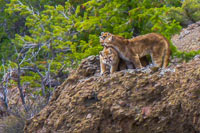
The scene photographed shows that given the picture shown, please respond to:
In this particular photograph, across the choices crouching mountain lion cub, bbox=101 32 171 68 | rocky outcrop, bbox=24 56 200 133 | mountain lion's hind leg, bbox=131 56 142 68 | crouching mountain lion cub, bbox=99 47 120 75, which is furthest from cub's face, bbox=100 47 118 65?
rocky outcrop, bbox=24 56 200 133

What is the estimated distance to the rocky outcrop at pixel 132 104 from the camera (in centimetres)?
474

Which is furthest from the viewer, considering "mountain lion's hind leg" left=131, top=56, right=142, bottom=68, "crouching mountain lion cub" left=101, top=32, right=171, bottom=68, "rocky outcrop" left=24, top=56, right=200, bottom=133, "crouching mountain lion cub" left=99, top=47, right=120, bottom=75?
"crouching mountain lion cub" left=101, top=32, right=171, bottom=68

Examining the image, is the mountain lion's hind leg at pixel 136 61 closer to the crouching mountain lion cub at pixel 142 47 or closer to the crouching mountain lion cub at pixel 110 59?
the crouching mountain lion cub at pixel 142 47

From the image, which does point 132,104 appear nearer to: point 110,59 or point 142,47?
point 110,59

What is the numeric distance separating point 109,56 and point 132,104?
1.41 metres

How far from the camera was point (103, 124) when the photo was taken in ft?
17.3

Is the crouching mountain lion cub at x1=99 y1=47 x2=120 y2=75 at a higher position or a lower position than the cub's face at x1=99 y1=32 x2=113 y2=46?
lower

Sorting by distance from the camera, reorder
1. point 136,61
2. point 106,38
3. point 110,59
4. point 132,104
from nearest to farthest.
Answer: point 132,104, point 110,59, point 136,61, point 106,38

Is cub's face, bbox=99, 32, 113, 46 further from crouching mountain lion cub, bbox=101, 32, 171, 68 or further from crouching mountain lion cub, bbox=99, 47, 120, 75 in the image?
Answer: crouching mountain lion cub, bbox=99, 47, 120, 75

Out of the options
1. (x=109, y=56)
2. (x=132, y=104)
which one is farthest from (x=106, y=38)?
(x=132, y=104)

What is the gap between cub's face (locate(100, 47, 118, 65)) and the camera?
20.2 ft

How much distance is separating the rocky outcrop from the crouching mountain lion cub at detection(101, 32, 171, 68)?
890 mm

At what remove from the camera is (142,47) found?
6.55 meters

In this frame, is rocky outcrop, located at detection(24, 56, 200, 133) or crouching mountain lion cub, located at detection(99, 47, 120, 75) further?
crouching mountain lion cub, located at detection(99, 47, 120, 75)
